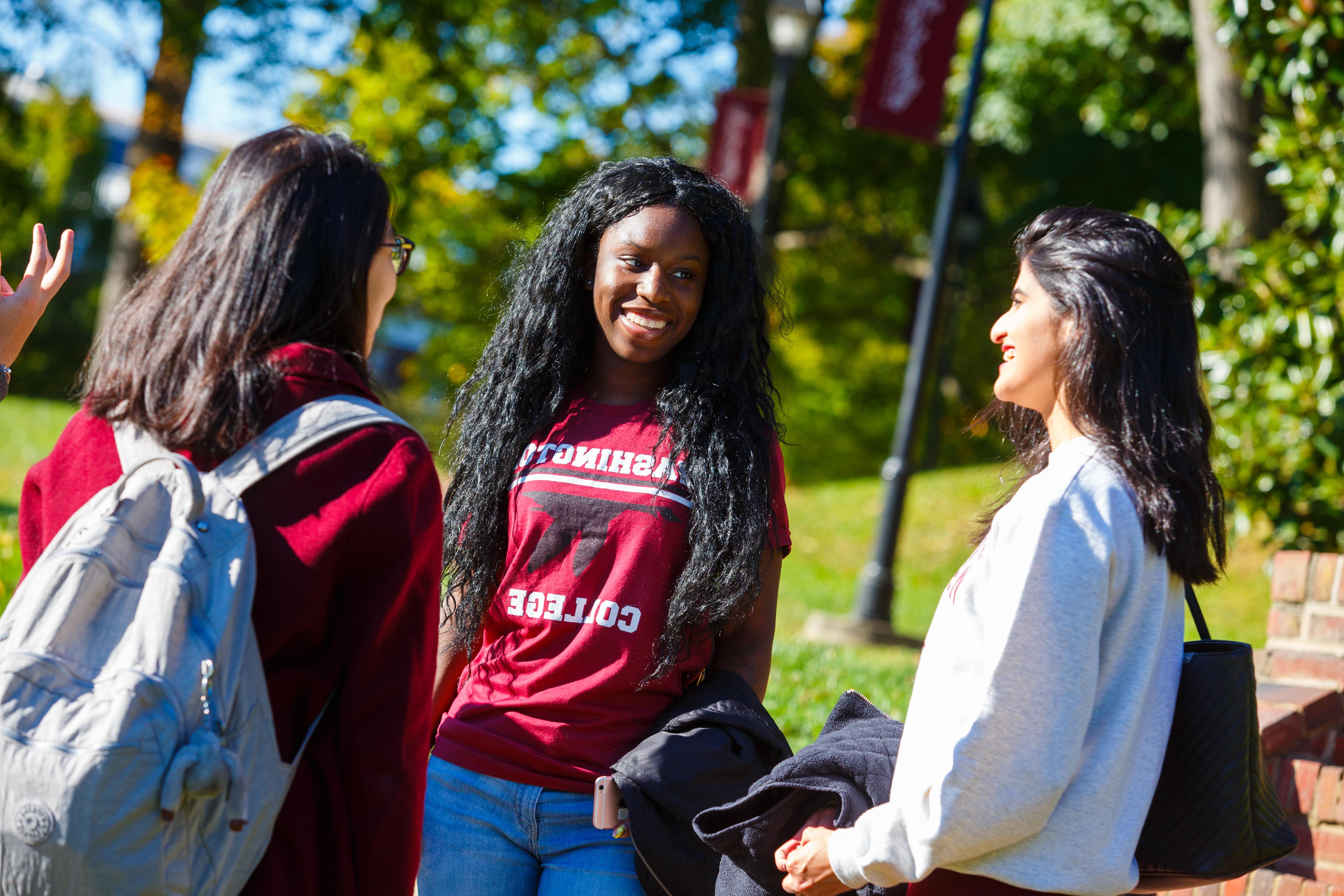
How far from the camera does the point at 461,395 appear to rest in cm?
284

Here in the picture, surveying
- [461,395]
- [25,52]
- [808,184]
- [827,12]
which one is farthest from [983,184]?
[461,395]

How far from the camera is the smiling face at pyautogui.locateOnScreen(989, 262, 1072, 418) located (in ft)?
6.25

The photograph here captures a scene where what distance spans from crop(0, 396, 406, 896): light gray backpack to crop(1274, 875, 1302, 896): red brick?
2.94 m

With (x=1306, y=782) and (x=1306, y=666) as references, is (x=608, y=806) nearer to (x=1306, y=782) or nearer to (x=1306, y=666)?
(x=1306, y=782)

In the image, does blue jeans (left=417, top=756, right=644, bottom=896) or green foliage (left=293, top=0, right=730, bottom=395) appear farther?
green foliage (left=293, top=0, right=730, bottom=395)

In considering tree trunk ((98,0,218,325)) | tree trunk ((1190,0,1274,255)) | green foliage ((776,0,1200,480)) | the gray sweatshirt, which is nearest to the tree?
tree trunk ((98,0,218,325))

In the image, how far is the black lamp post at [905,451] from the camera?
930 cm

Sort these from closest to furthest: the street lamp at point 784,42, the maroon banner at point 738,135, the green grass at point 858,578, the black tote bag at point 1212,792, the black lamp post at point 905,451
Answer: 1. the black tote bag at point 1212,792
2. the green grass at point 858,578
3. the black lamp post at point 905,451
4. the street lamp at point 784,42
5. the maroon banner at point 738,135

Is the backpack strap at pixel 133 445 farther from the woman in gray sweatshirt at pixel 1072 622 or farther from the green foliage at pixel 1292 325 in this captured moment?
the green foliage at pixel 1292 325

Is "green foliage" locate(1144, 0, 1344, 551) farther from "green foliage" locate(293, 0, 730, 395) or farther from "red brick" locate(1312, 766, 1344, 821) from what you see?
"green foliage" locate(293, 0, 730, 395)

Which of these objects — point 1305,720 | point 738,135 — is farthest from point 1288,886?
point 738,135

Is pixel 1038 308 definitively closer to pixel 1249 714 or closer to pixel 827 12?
pixel 1249 714

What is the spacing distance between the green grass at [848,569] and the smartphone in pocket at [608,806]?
3.21ft

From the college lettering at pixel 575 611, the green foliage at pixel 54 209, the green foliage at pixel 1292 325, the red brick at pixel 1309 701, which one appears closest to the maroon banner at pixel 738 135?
the green foliage at pixel 1292 325
